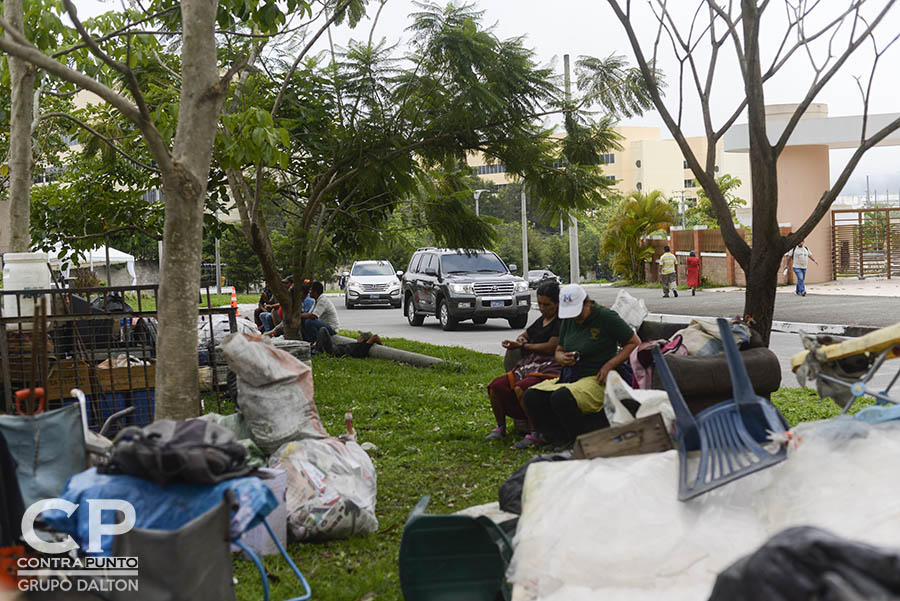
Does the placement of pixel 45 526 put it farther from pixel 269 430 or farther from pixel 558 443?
pixel 558 443

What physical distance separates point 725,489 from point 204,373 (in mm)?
7135

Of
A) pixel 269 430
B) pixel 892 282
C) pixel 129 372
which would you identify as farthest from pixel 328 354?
pixel 892 282

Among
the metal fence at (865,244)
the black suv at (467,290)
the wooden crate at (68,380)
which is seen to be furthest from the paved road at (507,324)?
the wooden crate at (68,380)

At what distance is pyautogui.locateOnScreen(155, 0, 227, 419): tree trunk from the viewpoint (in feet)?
17.5

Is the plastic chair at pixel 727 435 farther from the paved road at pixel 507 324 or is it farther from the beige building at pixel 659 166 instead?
the beige building at pixel 659 166

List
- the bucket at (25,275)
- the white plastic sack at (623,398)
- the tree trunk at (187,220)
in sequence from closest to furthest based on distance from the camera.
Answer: the white plastic sack at (623,398)
the tree trunk at (187,220)
the bucket at (25,275)

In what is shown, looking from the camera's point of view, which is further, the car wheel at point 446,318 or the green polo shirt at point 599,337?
the car wheel at point 446,318

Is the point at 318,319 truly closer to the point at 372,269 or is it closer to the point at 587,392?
the point at 587,392

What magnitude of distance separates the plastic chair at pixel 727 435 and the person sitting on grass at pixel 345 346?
1112 centimetres

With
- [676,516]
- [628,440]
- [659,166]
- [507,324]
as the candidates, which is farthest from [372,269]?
[659,166]

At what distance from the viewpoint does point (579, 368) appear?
7.13m

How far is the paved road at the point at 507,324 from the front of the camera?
16188 mm

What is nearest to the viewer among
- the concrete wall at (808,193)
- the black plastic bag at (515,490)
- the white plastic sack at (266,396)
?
the black plastic bag at (515,490)

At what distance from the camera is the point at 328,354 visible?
50.1ft
